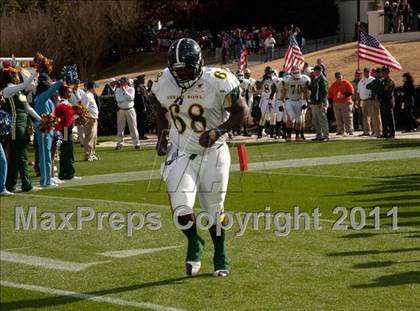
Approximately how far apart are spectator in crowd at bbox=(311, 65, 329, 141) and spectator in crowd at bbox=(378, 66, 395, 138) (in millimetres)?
1350

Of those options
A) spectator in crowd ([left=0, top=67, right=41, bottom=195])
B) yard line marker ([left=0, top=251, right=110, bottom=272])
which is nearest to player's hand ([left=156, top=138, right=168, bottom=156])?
yard line marker ([left=0, top=251, right=110, bottom=272])

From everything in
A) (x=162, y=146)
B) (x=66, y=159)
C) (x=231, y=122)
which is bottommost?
(x=66, y=159)

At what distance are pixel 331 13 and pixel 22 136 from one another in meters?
43.3

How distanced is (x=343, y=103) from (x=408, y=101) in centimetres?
168

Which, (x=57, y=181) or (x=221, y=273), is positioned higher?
(x=221, y=273)

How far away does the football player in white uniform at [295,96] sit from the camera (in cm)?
2392

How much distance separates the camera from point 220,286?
320 inches

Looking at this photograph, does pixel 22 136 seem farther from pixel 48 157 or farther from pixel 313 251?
pixel 313 251

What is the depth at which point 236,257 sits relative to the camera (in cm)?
934

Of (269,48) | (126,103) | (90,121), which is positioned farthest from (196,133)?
(269,48)

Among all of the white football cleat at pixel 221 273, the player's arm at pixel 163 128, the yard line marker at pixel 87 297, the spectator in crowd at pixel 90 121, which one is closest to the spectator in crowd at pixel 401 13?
the spectator in crowd at pixel 90 121

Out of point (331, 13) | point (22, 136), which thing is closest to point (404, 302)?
point (22, 136)

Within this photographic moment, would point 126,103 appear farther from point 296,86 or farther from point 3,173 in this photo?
point 3,173

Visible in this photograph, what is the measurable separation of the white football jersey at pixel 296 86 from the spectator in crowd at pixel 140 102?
191 inches
